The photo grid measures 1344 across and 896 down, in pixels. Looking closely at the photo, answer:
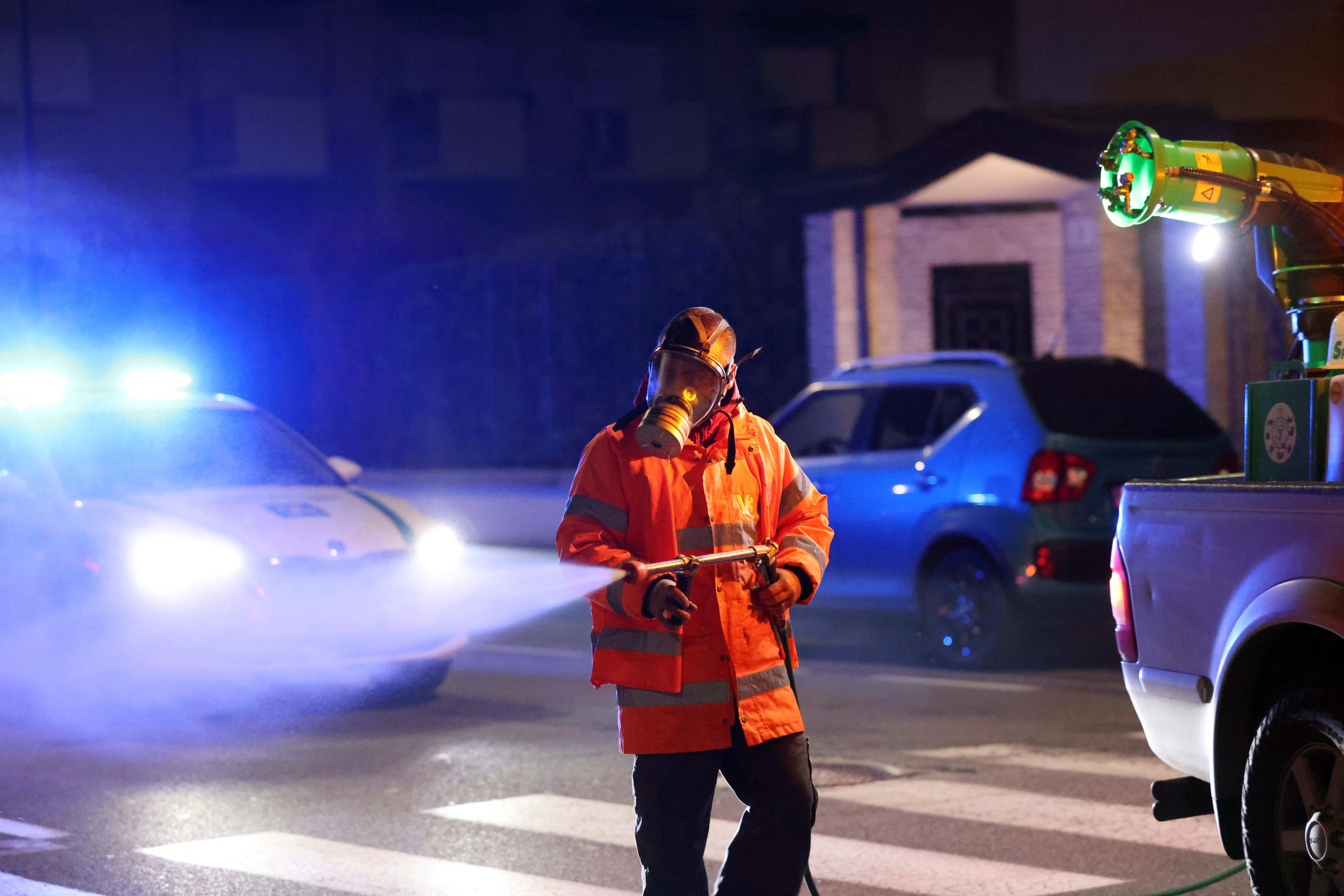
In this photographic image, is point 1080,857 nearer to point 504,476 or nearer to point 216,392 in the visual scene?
point 504,476

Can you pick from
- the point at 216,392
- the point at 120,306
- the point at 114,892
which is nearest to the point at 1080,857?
the point at 114,892

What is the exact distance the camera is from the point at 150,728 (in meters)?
8.75

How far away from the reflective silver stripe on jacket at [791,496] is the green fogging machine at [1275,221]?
1329mm

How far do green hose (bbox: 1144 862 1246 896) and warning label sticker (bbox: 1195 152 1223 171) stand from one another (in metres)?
2.02

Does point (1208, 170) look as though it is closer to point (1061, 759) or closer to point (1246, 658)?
point (1246, 658)

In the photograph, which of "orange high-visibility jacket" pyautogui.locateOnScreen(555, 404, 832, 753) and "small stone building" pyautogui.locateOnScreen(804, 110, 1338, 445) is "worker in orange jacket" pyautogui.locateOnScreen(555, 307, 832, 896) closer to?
"orange high-visibility jacket" pyautogui.locateOnScreen(555, 404, 832, 753)

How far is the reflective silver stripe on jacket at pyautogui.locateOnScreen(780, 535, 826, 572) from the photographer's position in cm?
422

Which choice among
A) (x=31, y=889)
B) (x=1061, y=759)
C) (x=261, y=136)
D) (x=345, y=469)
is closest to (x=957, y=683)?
(x=1061, y=759)

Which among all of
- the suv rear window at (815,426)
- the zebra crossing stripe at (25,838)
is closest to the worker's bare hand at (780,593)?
the zebra crossing stripe at (25,838)

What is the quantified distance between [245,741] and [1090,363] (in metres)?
5.43

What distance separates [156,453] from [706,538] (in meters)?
6.46

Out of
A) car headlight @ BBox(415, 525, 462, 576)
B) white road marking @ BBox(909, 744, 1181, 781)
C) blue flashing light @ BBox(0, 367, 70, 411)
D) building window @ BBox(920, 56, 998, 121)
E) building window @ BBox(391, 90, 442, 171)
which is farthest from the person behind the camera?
building window @ BBox(920, 56, 998, 121)

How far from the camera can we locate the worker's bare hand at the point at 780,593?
408cm

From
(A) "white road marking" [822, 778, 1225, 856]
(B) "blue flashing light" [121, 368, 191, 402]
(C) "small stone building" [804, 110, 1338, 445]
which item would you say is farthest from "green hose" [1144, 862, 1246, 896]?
(C) "small stone building" [804, 110, 1338, 445]
